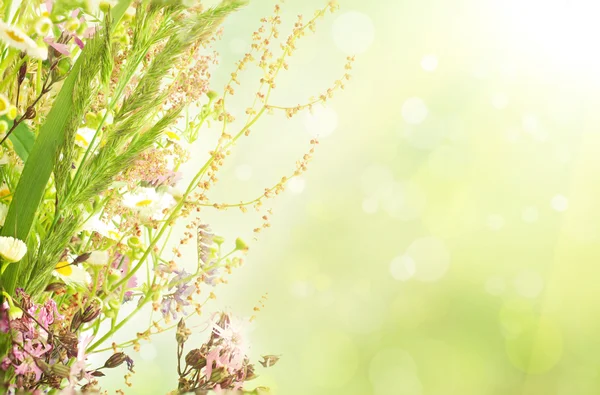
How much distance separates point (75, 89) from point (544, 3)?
1.63 metres

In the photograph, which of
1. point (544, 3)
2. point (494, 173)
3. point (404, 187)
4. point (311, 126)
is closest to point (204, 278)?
point (311, 126)

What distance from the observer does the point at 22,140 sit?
16.8 inches

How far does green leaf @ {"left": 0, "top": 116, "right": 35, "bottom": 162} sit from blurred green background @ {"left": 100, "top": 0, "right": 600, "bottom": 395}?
1.08m

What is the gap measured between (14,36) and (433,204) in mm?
1431

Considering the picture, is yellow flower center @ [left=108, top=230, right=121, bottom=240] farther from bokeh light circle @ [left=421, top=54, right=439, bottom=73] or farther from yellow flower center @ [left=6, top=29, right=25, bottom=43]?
bokeh light circle @ [left=421, top=54, right=439, bottom=73]

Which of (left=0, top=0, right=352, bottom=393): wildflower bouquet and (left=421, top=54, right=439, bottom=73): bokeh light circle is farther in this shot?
(left=421, top=54, right=439, bottom=73): bokeh light circle

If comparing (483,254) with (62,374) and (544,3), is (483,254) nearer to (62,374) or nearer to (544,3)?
(544,3)

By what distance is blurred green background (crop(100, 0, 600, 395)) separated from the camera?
158 cm

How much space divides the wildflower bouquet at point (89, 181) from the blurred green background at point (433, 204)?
1.02m

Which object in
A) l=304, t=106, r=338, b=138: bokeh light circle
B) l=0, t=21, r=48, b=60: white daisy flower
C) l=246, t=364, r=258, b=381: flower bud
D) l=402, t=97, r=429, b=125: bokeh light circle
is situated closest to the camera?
l=0, t=21, r=48, b=60: white daisy flower

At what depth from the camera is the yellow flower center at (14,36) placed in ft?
1.14

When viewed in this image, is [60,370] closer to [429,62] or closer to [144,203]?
[144,203]

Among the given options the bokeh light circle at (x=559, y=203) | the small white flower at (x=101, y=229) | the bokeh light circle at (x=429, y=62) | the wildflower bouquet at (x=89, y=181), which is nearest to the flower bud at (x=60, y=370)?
the wildflower bouquet at (x=89, y=181)

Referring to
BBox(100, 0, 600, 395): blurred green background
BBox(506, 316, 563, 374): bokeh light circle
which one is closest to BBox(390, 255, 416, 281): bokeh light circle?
BBox(100, 0, 600, 395): blurred green background
